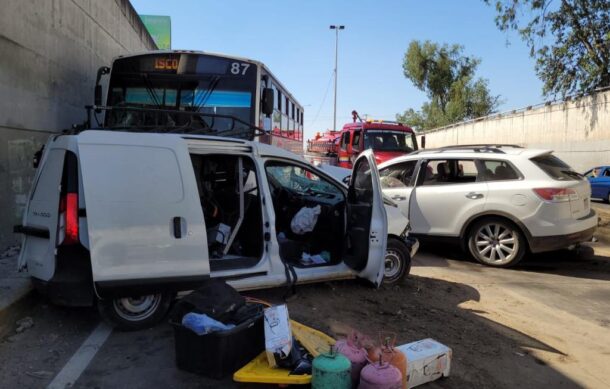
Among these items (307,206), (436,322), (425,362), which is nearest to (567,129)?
(307,206)

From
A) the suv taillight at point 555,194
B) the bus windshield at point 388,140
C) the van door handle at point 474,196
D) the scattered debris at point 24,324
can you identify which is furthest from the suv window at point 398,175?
the bus windshield at point 388,140

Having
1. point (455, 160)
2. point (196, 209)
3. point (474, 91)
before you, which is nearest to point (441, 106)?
point (474, 91)

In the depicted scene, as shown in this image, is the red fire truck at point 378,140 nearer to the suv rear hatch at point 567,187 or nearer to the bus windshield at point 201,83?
the bus windshield at point 201,83

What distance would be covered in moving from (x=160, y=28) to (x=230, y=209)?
1351 inches

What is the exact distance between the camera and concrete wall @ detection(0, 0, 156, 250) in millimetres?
7207

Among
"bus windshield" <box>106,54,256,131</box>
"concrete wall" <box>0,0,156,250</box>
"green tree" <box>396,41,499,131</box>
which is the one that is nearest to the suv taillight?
"bus windshield" <box>106,54,256,131</box>

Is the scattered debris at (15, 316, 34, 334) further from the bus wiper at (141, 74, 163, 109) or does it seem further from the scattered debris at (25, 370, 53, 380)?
the bus wiper at (141, 74, 163, 109)

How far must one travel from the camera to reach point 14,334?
15.5 ft

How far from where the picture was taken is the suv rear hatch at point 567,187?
288 inches

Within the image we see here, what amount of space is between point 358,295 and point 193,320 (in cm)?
261

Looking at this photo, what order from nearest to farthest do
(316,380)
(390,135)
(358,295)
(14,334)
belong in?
(316,380), (14,334), (358,295), (390,135)

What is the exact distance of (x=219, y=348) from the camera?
12.2ft

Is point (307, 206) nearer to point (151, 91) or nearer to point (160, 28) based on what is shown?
point (151, 91)

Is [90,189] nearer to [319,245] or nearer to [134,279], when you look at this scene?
[134,279]
